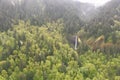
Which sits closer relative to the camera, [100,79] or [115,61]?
[100,79]

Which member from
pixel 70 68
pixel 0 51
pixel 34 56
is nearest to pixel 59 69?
pixel 70 68

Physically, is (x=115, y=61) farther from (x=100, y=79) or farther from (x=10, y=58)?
(x=10, y=58)

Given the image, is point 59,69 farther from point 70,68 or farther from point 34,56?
point 34,56

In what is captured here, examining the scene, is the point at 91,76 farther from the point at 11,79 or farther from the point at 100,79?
the point at 11,79

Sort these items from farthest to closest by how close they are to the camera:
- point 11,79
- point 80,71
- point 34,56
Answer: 1. point 34,56
2. point 80,71
3. point 11,79

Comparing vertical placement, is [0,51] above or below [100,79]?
above

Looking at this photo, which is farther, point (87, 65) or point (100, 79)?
point (87, 65)

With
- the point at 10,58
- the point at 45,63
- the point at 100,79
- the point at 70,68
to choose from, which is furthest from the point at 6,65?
the point at 100,79

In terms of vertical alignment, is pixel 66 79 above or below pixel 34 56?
below

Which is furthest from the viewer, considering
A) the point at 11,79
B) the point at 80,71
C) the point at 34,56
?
the point at 34,56
